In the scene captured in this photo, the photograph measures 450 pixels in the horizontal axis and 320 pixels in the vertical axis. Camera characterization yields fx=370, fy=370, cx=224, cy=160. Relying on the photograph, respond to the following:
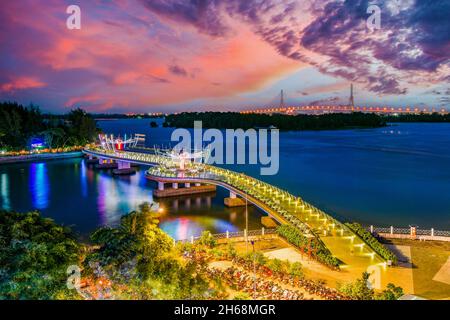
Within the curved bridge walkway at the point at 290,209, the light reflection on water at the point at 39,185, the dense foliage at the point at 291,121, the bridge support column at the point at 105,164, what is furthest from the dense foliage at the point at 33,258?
the dense foliage at the point at 291,121

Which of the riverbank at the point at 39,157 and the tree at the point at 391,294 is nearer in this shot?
the tree at the point at 391,294

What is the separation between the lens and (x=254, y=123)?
125 m

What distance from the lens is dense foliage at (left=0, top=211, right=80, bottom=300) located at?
366 inches

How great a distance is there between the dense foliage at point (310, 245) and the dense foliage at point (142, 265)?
15.3 ft

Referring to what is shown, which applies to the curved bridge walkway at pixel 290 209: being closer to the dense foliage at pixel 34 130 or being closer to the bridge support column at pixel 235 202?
the bridge support column at pixel 235 202

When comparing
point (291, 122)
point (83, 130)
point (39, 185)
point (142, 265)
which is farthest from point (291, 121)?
point (142, 265)

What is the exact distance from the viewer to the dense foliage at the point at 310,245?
13990 mm

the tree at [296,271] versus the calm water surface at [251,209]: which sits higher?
the tree at [296,271]

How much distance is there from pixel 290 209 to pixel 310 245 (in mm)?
5435

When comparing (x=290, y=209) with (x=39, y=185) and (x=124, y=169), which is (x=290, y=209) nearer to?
(x=124, y=169)
